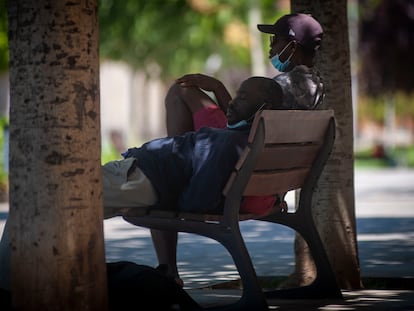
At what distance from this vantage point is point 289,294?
694cm

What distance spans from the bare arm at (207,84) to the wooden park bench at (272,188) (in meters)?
0.75

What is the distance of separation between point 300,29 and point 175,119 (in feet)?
2.65

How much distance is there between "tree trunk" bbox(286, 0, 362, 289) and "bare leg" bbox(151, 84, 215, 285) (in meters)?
0.98

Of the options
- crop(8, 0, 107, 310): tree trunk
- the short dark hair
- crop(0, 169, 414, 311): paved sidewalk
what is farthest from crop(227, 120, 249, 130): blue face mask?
crop(8, 0, 107, 310): tree trunk

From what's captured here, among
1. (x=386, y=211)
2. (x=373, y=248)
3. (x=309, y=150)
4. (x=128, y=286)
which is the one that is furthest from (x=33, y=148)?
(x=386, y=211)

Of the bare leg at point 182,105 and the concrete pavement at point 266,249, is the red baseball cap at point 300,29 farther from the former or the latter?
the concrete pavement at point 266,249

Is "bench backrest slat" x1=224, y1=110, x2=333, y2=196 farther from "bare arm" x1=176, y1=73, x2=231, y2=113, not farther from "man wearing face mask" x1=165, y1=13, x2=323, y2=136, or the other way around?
"bare arm" x1=176, y1=73, x2=231, y2=113

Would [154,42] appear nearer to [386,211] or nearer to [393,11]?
[393,11]

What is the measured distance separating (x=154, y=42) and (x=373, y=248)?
2945 centimetres

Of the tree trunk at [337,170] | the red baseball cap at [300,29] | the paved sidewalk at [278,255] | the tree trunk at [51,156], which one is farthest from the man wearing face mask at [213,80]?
the tree trunk at [51,156]

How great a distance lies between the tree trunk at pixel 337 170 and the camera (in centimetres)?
768

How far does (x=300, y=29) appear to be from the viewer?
274 inches

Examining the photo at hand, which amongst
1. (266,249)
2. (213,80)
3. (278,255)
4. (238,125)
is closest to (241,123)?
(238,125)

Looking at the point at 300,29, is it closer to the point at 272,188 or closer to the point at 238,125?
the point at 238,125
